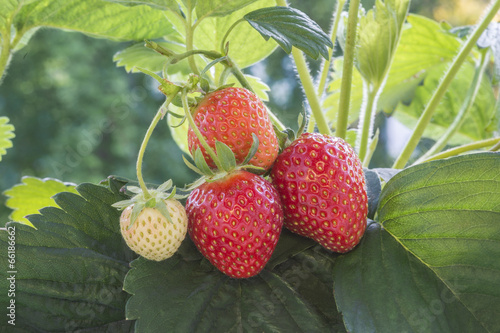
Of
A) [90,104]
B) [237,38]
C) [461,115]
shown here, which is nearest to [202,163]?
[237,38]

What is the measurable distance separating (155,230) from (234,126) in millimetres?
88

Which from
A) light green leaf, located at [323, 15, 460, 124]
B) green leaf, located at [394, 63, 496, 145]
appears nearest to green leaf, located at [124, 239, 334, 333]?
light green leaf, located at [323, 15, 460, 124]

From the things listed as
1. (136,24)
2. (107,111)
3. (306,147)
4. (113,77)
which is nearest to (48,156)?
(107,111)

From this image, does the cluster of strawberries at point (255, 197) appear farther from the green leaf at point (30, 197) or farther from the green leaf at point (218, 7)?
the green leaf at point (30, 197)

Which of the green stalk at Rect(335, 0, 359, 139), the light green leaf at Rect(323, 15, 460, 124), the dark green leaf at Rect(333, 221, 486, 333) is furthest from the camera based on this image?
the light green leaf at Rect(323, 15, 460, 124)

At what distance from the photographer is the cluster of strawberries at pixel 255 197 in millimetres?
330

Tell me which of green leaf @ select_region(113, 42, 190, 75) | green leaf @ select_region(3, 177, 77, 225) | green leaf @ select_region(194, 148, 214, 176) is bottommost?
green leaf @ select_region(3, 177, 77, 225)

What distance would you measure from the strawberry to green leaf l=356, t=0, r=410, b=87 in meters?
0.28

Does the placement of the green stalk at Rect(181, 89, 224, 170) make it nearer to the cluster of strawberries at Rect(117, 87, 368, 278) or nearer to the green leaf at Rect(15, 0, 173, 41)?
the cluster of strawberries at Rect(117, 87, 368, 278)

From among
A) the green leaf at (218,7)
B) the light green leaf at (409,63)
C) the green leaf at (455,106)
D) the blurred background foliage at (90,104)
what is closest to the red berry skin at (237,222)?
the green leaf at (218,7)

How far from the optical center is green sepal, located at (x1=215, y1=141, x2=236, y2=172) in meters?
0.33

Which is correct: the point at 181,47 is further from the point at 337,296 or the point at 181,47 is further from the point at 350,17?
the point at 337,296

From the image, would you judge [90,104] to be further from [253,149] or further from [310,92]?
[253,149]

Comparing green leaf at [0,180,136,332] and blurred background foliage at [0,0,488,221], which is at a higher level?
green leaf at [0,180,136,332]
